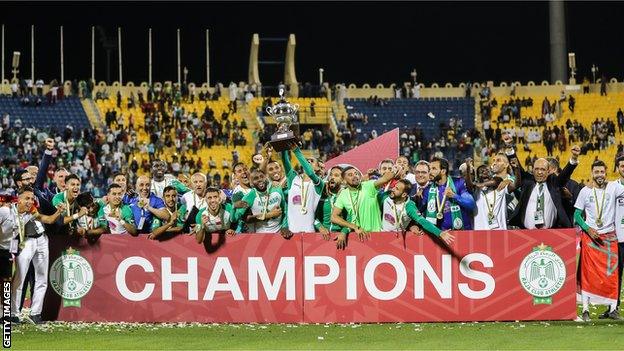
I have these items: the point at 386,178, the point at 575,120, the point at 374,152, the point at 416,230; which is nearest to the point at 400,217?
the point at 416,230

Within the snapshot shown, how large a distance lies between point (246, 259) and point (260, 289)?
41 centimetres

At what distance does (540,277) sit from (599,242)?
84 cm

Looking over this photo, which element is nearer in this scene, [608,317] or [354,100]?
[608,317]

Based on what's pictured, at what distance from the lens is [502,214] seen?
15789mm

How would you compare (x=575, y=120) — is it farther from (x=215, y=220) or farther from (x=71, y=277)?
(x=71, y=277)

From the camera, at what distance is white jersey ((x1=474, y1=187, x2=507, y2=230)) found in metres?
15.7

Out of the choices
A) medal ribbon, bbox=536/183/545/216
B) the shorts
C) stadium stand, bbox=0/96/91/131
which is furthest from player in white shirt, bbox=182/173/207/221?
stadium stand, bbox=0/96/91/131

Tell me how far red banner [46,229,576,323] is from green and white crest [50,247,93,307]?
4.39 ft

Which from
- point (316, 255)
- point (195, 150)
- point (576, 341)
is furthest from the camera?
point (195, 150)

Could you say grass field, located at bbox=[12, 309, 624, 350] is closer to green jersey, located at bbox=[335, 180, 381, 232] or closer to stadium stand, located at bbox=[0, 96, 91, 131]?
green jersey, located at bbox=[335, 180, 381, 232]

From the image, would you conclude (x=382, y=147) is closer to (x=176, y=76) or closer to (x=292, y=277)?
(x=292, y=277)

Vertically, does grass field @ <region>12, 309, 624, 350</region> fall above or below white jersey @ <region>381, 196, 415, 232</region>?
below

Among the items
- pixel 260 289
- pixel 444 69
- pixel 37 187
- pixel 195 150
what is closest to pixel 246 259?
pixel 260 289
